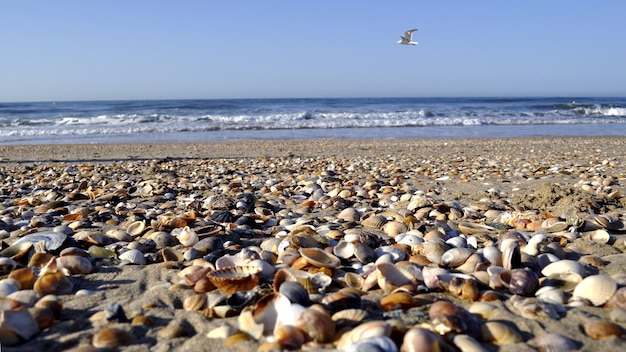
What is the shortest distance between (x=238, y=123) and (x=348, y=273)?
20.3 m

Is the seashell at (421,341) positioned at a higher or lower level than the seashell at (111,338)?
higher

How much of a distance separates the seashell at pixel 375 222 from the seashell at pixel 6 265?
6.72 ft

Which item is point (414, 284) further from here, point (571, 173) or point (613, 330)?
point (571, 173)

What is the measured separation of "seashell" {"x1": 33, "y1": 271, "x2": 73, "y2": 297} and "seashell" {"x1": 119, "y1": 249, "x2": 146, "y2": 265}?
41 cm

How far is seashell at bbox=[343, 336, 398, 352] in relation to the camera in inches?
53.4

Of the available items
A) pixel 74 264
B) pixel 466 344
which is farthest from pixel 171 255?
pixel 466 344

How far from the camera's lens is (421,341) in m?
1.36

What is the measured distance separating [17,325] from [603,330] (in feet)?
6.11

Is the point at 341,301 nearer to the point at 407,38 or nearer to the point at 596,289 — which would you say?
the point at 596,289

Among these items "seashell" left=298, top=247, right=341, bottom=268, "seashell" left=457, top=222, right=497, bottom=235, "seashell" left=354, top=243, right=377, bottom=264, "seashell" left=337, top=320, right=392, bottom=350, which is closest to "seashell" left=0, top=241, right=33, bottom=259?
"seashell" left=298, top=247, right=341, bottom=268

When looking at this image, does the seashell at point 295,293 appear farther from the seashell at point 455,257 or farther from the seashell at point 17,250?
the seashell at point 17,250

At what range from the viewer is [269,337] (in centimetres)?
154

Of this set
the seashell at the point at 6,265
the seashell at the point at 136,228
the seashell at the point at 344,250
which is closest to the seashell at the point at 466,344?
the seashell at the point at 344,250

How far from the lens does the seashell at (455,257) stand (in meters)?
2.28
